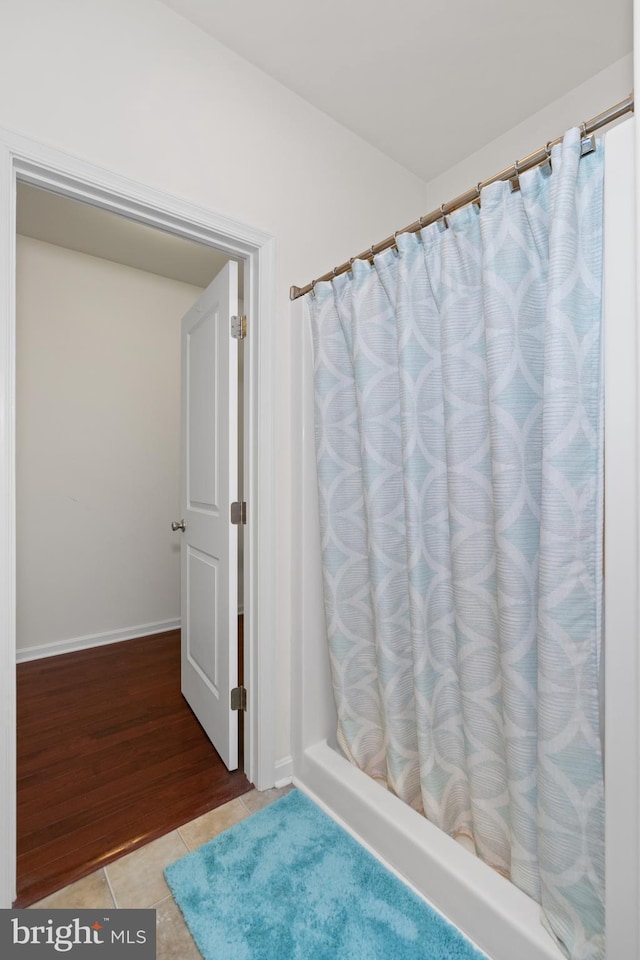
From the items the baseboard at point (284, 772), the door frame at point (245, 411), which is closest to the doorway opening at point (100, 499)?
the baseboard at point (284, 772)

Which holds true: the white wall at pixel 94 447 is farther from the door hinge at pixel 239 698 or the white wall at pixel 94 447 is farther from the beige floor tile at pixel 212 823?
the beige floor tile at pixel 212 823

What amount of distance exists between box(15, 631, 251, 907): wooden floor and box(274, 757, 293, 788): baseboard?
0.14 m

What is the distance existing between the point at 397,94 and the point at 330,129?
0.29m

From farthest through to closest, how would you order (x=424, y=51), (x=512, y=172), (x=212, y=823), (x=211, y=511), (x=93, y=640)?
(x=93, y=640) < (x=211, y=511) < (x=424, y=51) < (x=212, y=823) < (x=512, y=172)

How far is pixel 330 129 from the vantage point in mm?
1903

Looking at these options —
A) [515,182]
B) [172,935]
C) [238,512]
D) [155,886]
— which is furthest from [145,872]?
[515,182]

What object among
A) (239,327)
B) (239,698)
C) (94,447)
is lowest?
(239,698)

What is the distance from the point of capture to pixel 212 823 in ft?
4.99

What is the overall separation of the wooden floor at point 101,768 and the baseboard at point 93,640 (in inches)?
4.9

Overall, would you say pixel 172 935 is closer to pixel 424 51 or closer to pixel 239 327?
pixel 239 327

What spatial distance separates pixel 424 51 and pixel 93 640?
3502 mm

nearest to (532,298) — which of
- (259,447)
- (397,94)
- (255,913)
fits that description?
(259,447)

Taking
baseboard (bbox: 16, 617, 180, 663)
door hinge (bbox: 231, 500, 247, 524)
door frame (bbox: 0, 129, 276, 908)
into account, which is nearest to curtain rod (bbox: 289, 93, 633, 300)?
door frame (bbox: 0, 129, 276, 908)

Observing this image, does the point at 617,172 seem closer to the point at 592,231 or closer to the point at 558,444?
the point at 592,231
